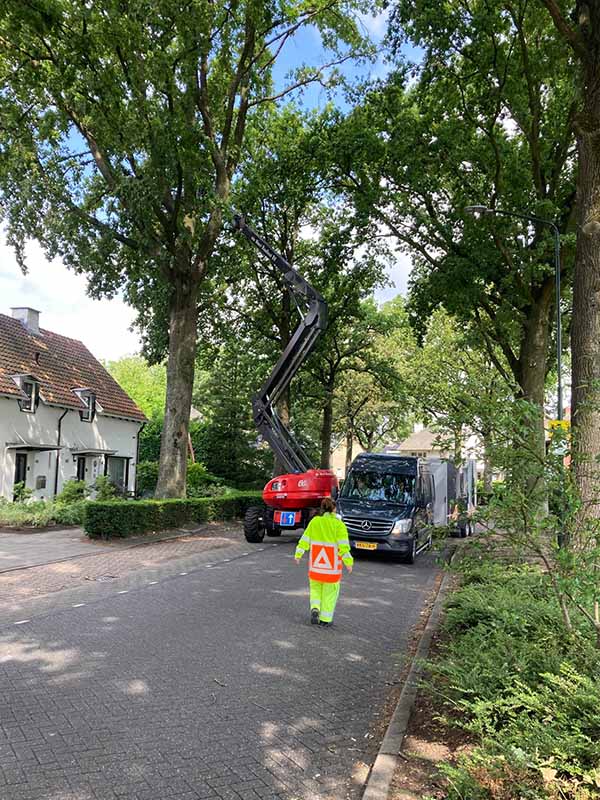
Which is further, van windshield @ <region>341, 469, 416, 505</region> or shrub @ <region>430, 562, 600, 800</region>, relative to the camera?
van windshield @ <region>341, 469, 416, 505</region>

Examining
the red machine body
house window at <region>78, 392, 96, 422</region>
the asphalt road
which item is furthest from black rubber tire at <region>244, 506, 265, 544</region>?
house window at <region>78, 392, 96, 422</region>

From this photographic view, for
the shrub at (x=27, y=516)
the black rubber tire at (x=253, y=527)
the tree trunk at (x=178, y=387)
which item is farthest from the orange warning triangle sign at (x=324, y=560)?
the shrub at (x=27, y=516)

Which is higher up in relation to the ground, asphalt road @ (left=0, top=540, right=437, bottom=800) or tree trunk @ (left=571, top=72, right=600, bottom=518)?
tree trunk @ (left=571, top=72, right=600, bottom=518)

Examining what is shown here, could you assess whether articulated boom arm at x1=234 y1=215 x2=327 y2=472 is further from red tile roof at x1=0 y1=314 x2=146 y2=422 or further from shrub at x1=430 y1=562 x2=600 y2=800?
red tile roof at x1=0 y1=314 x2=146 y2=422

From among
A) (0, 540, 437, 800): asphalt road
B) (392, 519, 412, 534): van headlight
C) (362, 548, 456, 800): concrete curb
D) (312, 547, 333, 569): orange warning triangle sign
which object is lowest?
(0, 540, 437, 800): asphalt road

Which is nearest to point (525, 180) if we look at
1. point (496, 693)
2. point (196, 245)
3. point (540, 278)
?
point (540, 278)

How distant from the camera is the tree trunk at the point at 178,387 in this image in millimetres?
19953

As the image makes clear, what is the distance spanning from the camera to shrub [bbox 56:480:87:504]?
22.7 metres

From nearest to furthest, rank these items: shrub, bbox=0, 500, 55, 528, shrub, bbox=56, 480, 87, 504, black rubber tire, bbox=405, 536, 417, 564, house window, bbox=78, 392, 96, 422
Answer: black rubber tire, bbox=405, 536, 417, 564
shrub, bbox=0, 500, 55, 528
shrub, bbox=56, 480, 87, 504
house window, bbox=78, 392, 96, 422

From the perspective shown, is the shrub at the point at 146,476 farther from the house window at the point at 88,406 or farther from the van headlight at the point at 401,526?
the van headlight at the point at 401,526

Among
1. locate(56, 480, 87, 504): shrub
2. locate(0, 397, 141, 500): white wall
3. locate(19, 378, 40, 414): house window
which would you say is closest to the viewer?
locate(56, 480, 87, 504): shrub

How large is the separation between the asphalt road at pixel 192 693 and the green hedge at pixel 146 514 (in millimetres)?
6326

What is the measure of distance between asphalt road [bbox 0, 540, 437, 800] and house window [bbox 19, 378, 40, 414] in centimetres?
1767

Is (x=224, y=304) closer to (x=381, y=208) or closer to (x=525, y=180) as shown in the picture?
(x=381, y=208)
